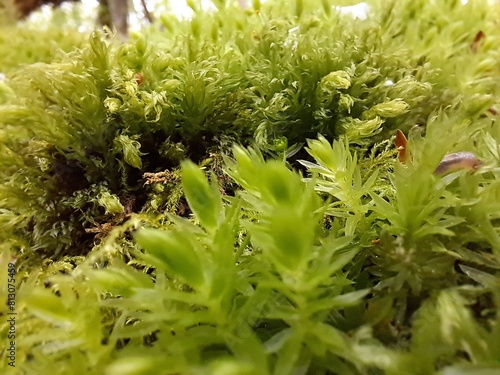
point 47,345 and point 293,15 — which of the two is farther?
point 293,15

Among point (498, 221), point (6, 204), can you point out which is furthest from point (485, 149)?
point (6, 204)

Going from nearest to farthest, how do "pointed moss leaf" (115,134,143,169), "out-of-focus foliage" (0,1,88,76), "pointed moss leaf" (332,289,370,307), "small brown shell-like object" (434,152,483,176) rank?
"pointed moss leaf" (332,289,370,307) → "small brown shell-like object" (434,152,483,176) → "pointed moss leaf" (115,134,143,169) → "out-of-focus foliage" (0,1,88,76)

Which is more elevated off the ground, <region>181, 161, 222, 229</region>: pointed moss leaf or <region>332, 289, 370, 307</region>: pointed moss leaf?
<region>181, 161, 222, 229</region>: pointed moss leaf

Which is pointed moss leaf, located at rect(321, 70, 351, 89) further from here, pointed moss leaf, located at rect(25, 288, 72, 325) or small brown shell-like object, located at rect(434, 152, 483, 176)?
pointed moss leaf, located at rect(25, 288, 72, 325)

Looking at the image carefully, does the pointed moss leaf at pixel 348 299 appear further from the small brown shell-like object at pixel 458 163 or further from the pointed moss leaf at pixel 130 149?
the pointed moss leaf at pixel 130 149

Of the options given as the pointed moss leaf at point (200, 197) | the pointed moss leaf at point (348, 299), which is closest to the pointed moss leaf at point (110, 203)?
the pointed moss leaf at point (200, 197)

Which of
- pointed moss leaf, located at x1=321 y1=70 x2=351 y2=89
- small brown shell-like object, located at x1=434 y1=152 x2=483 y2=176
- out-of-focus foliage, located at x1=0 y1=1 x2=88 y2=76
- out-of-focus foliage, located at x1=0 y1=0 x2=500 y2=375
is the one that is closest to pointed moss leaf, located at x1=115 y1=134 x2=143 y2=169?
out-of-focus foliage, located at x1=0 y1=0 x2=500 y2=375

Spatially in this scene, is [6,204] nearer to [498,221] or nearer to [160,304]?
[160,304]

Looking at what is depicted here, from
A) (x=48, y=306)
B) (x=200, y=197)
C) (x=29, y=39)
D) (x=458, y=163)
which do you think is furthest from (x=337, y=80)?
(x=29, y=39)
